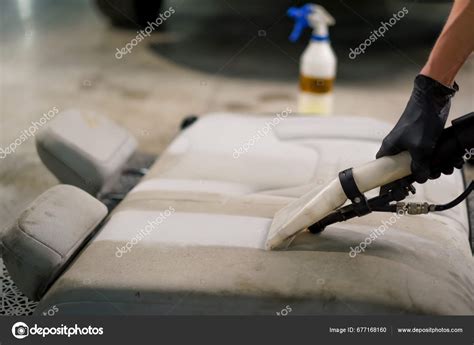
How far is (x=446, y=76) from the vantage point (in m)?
0.91

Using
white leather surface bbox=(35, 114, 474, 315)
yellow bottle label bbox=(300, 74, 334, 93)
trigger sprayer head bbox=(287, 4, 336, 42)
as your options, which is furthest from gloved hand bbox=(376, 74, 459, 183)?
yellow bottle label bbox=(300, 74, 334, 93)

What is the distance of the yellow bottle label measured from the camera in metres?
2.02

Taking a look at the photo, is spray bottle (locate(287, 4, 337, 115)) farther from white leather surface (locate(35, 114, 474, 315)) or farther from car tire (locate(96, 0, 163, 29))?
car tire (locate(96, 0, 163, 29))

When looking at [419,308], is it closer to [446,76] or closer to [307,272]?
[307,272]

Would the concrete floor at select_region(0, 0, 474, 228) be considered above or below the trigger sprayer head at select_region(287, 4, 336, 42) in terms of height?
below

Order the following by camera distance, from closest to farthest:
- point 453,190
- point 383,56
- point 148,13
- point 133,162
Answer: point 453,190 < point 133,162 < point 383,56 < point 148,13

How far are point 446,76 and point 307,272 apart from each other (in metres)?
0.34

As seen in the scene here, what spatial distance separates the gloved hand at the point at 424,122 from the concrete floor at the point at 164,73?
111 centimetres

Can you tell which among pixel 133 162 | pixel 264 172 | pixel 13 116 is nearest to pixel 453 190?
pixel 264 172

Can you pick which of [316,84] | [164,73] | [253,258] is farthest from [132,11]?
[253,258]

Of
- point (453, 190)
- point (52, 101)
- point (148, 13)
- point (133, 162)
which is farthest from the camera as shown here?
point (148, 13)

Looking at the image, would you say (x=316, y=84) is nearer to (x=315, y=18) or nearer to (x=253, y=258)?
(x=315, y=18)

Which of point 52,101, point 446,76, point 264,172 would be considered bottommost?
point 52,101

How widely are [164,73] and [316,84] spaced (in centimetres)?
82
